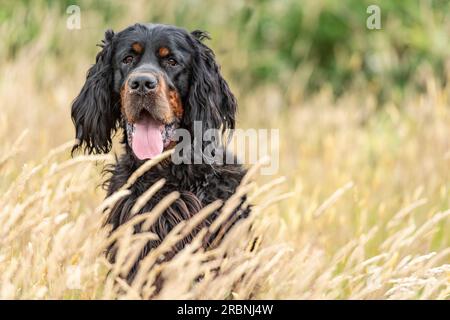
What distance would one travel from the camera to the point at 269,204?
317 cm

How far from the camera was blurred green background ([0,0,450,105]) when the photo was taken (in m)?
8.08

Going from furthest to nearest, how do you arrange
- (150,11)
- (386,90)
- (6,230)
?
(386,90) → (150,11) → (6,230)

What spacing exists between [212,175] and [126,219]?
0.47m

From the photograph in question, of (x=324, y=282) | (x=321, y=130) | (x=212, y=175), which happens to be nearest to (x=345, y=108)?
(x=321, y=130)

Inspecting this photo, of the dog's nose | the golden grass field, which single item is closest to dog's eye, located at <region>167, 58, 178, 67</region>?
the dog's nose

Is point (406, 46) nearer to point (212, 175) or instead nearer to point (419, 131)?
point (419, 131)

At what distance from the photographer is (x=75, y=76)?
699 cm

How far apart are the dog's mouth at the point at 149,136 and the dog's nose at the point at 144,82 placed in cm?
17

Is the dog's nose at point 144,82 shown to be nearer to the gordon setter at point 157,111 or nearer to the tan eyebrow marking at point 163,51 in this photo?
the gordon setter at point 157,111

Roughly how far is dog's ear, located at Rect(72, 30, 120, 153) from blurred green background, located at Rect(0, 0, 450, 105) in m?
3.50

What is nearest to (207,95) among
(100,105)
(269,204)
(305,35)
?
(100,105)

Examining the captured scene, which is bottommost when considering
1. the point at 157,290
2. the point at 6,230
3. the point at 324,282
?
the point at 157,290

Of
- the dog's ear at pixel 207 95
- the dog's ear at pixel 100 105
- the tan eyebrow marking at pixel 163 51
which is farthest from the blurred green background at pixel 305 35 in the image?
the tan eyebrow marking at pixel 163 51

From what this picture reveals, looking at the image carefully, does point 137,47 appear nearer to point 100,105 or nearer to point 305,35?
point 100,105
